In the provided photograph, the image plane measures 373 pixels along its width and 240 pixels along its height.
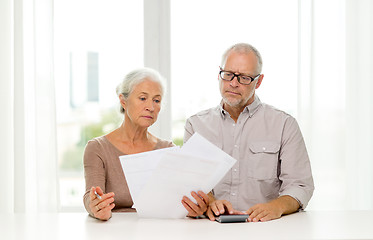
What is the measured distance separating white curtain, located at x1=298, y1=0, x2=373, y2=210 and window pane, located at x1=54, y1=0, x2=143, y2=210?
3.77 feet

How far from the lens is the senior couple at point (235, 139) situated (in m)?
2.33

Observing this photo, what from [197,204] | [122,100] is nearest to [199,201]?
[197,204]

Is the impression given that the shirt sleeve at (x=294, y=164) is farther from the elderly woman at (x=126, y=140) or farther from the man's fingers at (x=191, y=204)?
the elderly woman at (x=126, y=140)

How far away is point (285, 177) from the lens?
230cm

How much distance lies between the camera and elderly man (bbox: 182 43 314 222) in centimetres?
232

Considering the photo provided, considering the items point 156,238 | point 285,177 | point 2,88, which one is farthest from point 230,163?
point 2,88

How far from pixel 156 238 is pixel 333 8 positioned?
231 centimetres

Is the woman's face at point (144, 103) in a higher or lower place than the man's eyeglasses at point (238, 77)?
lower

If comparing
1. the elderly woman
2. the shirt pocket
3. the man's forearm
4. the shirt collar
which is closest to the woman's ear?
the elderly woman

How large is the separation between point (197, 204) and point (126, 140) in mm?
752

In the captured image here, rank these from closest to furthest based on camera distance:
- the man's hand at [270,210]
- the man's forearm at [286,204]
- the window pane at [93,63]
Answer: the man's hand at [270,210], the man's forearm at [286,204], the window pane at [93,63]

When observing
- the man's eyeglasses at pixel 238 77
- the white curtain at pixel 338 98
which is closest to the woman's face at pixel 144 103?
the man's eyeglasses at pixel 238 77

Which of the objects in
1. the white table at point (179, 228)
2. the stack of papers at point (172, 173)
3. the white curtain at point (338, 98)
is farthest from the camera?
the white curtain at point (338, 98)

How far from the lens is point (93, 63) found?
11.5ft
